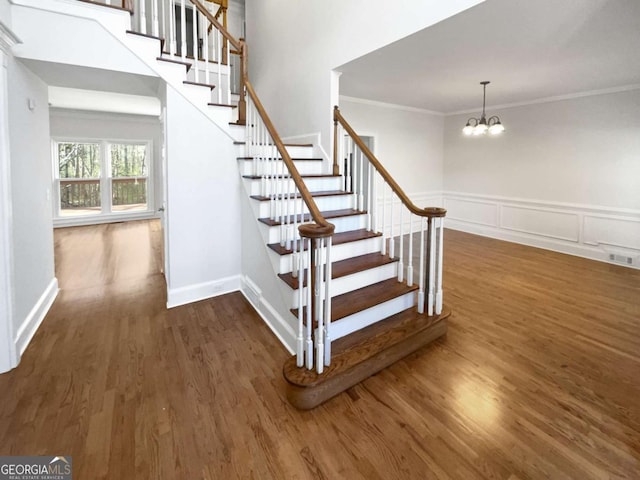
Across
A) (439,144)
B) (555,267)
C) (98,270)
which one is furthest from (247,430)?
(439,144)

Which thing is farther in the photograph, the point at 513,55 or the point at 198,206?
the point at 198,206

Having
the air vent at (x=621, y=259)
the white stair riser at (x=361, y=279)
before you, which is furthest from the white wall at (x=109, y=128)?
the air vent at (x=621, y=259)

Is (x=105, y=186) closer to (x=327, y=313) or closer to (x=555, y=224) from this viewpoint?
(x=327, y=313)

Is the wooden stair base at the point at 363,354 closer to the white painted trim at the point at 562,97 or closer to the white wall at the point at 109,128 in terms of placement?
the white painted trim at the point at 562,97

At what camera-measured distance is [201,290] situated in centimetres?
360

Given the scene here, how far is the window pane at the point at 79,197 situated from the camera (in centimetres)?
770

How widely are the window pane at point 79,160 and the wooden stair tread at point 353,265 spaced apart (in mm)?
7590

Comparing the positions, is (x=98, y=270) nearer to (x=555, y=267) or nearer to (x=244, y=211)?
(x=244, y=211)

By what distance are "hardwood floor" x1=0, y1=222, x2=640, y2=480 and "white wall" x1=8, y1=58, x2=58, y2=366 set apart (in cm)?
23

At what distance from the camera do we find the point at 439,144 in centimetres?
715

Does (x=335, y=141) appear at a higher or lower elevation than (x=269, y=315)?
higher

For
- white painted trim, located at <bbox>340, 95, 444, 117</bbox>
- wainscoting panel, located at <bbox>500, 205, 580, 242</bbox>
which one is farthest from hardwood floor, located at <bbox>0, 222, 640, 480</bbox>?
white painted trim, located at <bbox>340, 95, 444, 117</bbox>

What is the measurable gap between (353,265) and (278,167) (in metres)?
1.28

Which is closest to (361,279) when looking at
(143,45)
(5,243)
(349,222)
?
(349,222)
